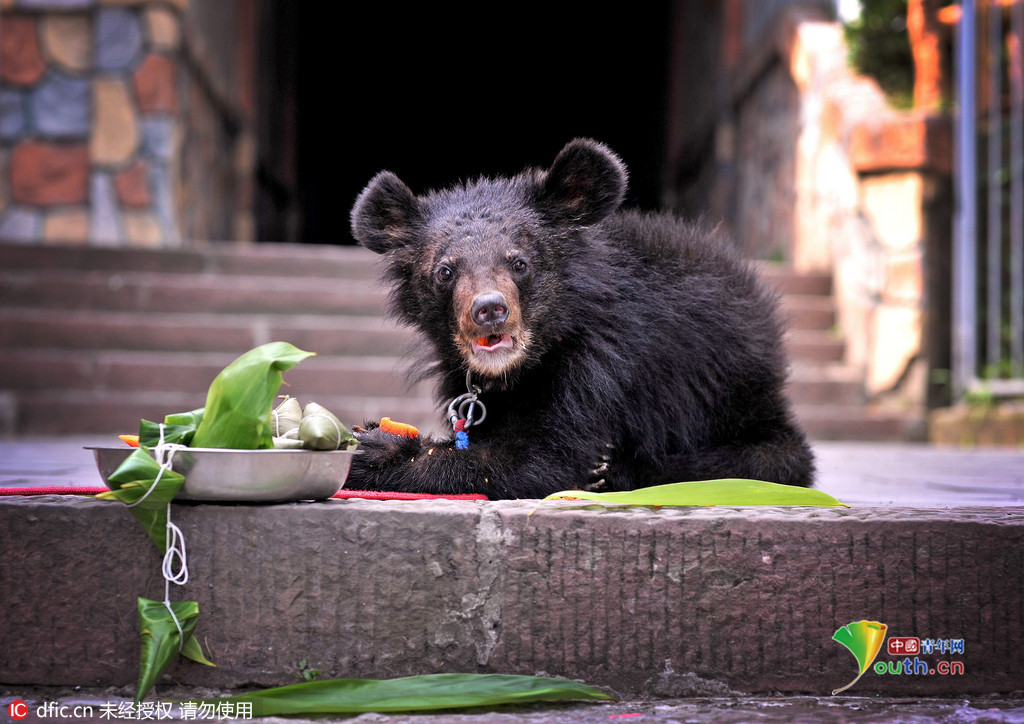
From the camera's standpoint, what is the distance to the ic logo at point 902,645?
1970 mm

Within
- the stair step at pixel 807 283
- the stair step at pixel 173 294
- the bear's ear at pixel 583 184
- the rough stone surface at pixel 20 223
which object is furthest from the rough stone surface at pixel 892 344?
the rough stone surface at pixel 20 223

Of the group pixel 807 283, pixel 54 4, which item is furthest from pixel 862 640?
pixel 54 4

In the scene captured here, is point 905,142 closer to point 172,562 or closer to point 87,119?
point 172,562

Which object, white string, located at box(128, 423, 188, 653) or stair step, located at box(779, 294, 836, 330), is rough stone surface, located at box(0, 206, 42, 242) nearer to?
stair step, located at box(779, 294, 836, 330)

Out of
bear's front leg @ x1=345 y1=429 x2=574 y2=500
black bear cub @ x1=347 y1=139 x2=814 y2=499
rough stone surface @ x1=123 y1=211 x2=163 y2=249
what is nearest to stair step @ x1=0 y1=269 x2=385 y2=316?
rough stone surface @ x1=123 y1=211 x2=163 y2=249

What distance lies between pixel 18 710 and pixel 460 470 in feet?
3.74

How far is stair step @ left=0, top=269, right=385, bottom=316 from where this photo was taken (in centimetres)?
683

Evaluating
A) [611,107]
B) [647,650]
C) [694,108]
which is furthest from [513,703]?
[611,107]

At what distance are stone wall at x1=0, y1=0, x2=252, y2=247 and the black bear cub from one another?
630 centimetres

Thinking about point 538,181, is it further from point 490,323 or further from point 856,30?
point 856,30

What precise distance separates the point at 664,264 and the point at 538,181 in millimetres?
488

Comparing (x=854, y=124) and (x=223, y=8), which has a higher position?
(x=223, y=8)

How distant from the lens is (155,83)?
27.4 feet

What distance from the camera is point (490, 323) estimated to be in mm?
2496
